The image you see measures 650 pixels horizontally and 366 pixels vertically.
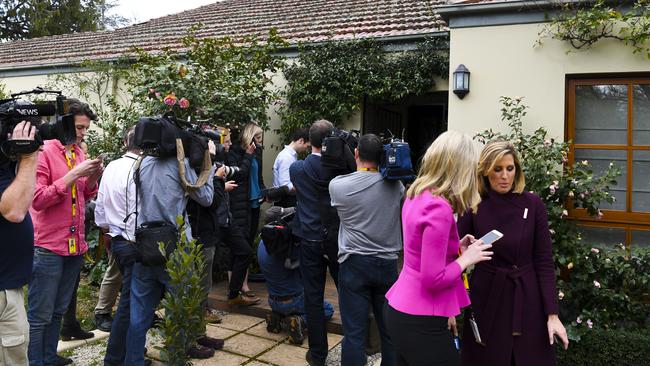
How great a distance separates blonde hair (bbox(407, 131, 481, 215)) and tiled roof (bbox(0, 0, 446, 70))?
4953mm

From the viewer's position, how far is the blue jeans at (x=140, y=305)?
10.7 ft

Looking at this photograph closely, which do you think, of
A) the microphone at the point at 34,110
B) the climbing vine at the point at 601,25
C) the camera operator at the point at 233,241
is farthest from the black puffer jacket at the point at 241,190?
the climbing vine at the point at 601,25

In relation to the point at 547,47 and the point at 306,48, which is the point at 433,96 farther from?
the point at 547,47

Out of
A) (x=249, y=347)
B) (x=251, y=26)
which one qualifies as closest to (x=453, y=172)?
(x=249, y=347)

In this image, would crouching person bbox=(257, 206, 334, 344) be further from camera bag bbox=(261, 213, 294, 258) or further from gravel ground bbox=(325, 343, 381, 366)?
gravel ground bbox=(325, 343, 381, 366)

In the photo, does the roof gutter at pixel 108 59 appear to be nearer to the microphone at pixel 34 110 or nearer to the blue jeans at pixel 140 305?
the blue jeans at pixel 140 305

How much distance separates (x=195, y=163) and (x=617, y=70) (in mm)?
4294

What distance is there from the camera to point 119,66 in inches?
369

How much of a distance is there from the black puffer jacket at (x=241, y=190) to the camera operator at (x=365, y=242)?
216cm

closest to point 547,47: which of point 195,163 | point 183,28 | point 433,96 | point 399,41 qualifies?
point 399,41

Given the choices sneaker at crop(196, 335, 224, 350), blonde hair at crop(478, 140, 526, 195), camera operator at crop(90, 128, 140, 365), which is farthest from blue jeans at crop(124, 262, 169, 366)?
blonde hair at crop(478, 140, 526, 195)

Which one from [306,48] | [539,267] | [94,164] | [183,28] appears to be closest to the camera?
[539,267]

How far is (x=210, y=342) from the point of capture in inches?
169

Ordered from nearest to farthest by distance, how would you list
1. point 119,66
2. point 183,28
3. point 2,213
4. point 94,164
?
point 2,213
point 94,164
point 119,66
point 183,28
